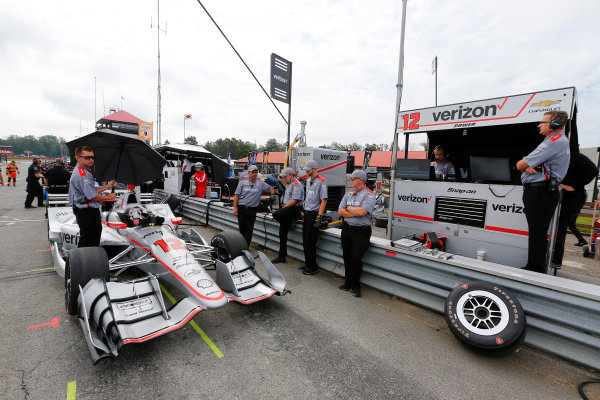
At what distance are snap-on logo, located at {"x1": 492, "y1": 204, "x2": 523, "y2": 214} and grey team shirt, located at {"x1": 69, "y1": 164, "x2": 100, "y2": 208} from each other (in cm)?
561

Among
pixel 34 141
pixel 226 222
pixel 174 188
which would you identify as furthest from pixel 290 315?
pixel 34 141

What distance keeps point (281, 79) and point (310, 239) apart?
5073mm

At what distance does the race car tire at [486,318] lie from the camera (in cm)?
259

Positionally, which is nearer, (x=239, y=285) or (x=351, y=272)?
(x=239, y=285)

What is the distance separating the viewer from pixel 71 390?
2.26 m

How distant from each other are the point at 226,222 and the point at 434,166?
527 cm

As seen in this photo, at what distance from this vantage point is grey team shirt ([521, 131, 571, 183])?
321 centimetres

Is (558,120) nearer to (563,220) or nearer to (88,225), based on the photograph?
(563,220)

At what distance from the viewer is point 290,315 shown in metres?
3.56

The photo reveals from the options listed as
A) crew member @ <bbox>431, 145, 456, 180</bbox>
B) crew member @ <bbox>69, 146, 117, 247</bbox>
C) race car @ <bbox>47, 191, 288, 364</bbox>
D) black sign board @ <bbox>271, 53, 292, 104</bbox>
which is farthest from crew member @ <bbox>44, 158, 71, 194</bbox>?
crew member @ <bbox>431, 145, 456, 180</bbox>

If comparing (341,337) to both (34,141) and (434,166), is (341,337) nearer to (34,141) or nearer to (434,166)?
(434,166)

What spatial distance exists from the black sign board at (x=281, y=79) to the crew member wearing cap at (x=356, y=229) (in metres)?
4.59

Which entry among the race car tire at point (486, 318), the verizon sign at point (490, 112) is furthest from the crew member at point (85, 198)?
the verizon sign at point (490, 112)

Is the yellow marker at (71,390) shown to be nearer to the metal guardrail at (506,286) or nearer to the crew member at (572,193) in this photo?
the metal guardrail at (506,286)
